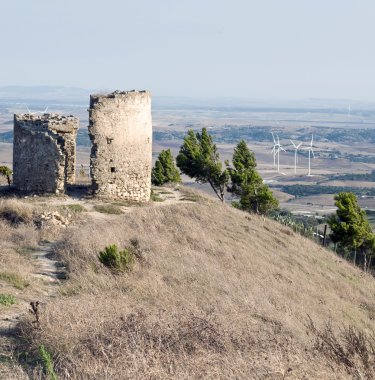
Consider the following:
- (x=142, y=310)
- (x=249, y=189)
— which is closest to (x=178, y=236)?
(x=142, y=310)

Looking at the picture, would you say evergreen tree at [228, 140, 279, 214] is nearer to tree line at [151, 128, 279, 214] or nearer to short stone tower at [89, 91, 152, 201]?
tree line at [151, 128, 279, 214]

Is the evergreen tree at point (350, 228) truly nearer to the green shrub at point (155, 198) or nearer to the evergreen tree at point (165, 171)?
the evergreen tree at point (165, 171)

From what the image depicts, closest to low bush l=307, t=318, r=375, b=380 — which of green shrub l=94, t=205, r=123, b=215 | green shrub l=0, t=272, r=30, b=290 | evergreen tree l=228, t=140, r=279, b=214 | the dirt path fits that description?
the dirt path

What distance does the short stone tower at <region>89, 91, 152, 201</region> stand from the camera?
21.5 metres

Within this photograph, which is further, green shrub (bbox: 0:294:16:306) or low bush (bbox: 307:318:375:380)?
green shrub (bbox: 0:294:16:306)

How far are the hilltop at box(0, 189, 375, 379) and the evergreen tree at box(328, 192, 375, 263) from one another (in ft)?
25.0

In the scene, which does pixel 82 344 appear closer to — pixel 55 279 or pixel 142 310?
pixel 142 310

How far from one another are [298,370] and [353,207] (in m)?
25.2

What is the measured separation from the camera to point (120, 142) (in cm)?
2180

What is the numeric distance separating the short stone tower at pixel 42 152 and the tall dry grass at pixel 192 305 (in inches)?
125

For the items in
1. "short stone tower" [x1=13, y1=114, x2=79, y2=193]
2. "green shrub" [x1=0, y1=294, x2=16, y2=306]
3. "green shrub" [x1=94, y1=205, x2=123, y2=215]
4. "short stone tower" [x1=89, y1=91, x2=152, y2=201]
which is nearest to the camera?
"green shrub" [x1=0, y1=294, x2=16, y2=306]

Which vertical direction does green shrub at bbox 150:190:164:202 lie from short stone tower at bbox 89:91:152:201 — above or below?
below

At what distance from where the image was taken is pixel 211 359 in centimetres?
733

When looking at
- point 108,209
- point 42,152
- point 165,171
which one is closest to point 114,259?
point 108,209
